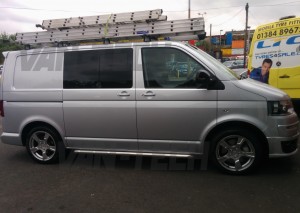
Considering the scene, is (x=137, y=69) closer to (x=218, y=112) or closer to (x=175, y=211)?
(x=218, y=112)

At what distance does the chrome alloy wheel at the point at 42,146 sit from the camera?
544 cm

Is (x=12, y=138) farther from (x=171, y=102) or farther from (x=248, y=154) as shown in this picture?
(x=248, y=154)

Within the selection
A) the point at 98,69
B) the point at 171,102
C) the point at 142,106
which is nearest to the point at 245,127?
the point at 171,102

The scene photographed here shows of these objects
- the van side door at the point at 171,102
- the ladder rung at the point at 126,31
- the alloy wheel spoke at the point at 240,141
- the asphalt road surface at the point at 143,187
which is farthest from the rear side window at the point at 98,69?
the alloy wheel spoke at the point at 240,141

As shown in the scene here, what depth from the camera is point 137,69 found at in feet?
15.6

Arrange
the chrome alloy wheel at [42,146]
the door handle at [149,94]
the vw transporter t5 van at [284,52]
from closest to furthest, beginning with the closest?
1. the door handle at [149,94]
2. the chrome alloy wheel at [42,146]
3. the vw transporter t5 van at [284,52]

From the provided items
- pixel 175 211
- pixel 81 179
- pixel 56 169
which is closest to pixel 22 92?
pixel 56 169

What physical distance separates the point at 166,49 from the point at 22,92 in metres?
2.51

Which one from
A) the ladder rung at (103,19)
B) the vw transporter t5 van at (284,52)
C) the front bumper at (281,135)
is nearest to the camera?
the front bumper at (281,135)

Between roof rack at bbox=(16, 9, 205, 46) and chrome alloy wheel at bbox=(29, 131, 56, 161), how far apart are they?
1.57 m

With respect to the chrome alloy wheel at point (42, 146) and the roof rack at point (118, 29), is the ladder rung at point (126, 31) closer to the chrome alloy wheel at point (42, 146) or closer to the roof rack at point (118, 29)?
the roof rack at point (118, 29)

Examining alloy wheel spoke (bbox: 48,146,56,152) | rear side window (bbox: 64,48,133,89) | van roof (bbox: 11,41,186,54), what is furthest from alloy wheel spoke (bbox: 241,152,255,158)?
alloy wheel spoke (bbox: 48,146,56,152)

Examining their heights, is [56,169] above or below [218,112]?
below

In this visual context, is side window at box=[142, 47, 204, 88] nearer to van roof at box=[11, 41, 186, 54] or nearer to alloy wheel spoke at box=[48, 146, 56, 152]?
van roof at box=[11, 41, 186, 54]
